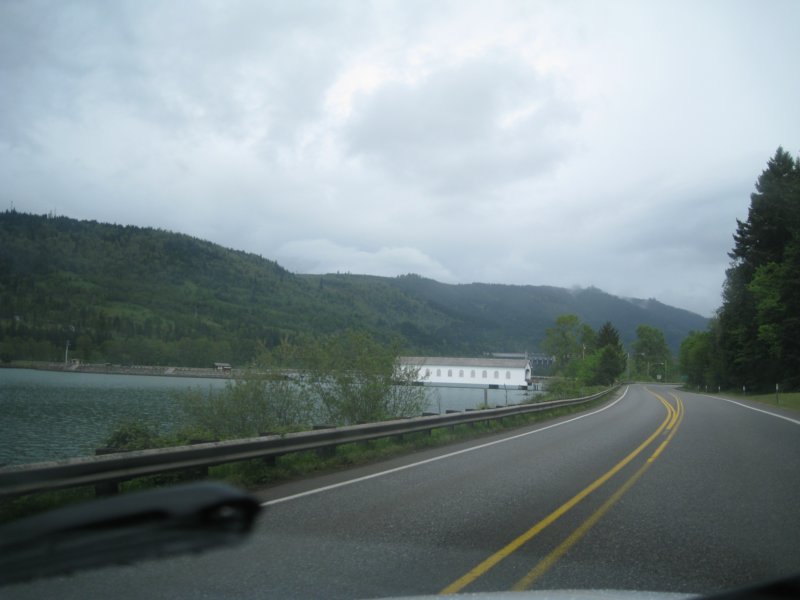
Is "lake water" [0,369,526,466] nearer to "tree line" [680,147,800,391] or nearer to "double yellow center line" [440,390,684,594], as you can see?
"double yellow center line" [440,390,684,594]

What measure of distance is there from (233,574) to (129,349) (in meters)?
23.1

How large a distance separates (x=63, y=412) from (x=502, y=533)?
15.6 m

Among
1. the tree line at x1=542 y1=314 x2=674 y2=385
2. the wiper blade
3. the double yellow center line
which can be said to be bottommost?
the double yellow center line

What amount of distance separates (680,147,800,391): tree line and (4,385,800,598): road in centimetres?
3897

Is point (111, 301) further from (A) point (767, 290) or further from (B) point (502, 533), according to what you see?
(A) point (767, 290)

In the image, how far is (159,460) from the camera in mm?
8086

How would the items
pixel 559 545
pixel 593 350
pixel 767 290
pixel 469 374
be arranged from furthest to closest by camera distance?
pixel 593 350 → pixel 469 374 → pixel 767 290 → pixel 559 545

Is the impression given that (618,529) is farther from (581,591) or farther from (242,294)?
(242,294)

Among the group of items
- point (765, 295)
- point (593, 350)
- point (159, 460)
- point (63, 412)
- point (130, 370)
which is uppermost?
point (765, 295)

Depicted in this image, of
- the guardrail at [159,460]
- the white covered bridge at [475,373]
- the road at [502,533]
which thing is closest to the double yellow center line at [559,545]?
the road at [502,533]

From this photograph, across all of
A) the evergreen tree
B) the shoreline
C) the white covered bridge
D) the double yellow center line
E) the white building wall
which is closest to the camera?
the double yellow center line

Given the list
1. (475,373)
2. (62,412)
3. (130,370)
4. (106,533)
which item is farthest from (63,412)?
(475,373)

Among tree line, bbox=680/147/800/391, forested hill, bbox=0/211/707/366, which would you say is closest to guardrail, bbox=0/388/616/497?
forested hill, bbox=0/211/707/366

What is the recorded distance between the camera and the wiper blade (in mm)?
2369
